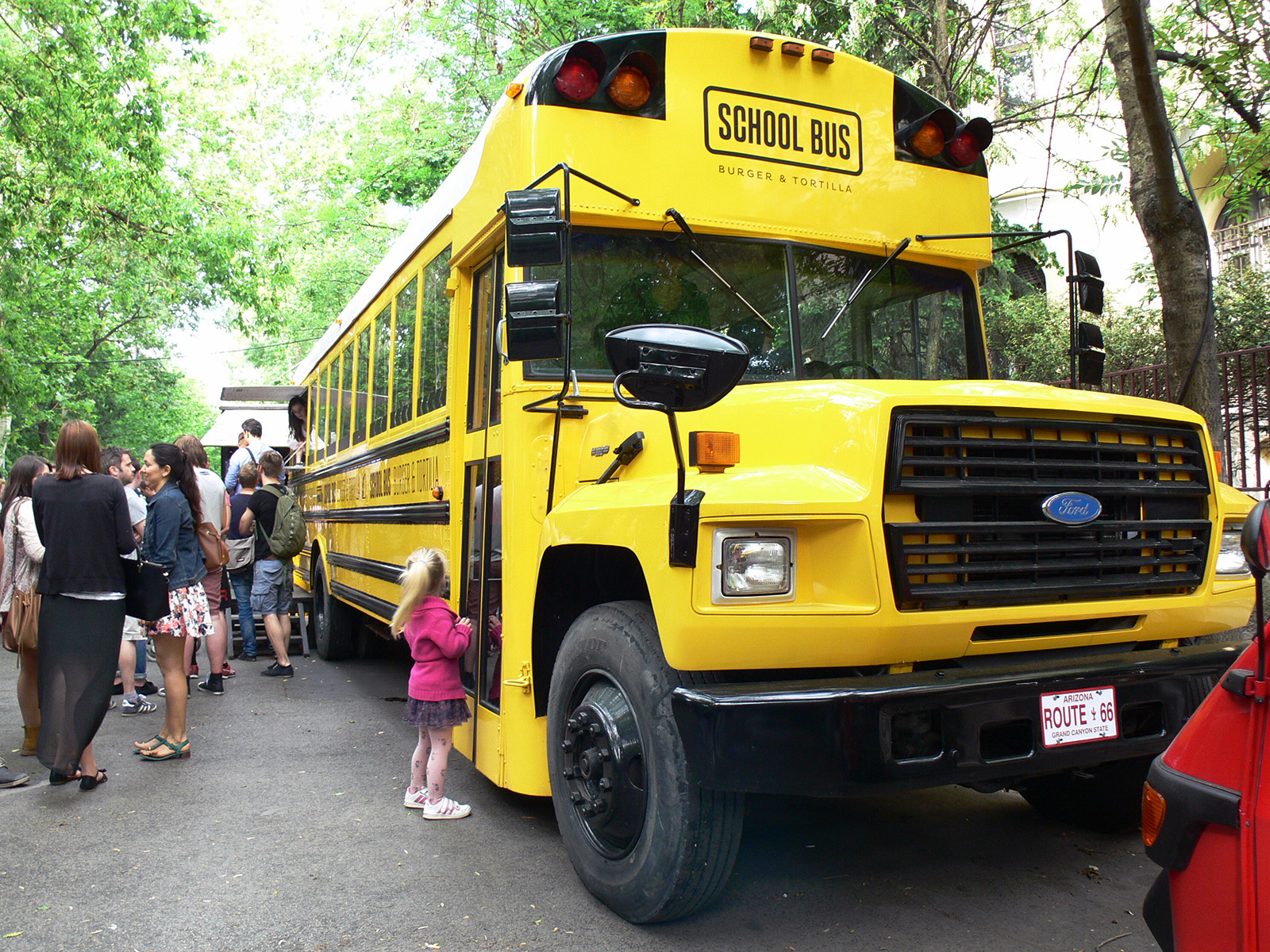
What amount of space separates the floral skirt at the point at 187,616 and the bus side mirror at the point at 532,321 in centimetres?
314

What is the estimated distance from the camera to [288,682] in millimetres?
7875

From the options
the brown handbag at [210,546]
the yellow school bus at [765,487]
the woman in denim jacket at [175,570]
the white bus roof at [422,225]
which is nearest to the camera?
the yellow school bus at [765,487]

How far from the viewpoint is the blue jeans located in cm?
866

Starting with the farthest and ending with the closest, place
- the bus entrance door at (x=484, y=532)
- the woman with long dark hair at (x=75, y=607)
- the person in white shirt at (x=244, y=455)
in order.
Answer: the person in white shirt at (x=244, y=455) < the woman with long dark hair at (x=75, y=607) < the bus entrance door at (x=484, y=532)

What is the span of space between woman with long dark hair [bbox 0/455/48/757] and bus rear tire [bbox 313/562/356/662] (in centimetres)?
313

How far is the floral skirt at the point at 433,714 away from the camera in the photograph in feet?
14.0

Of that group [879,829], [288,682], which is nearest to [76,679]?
[288,682]

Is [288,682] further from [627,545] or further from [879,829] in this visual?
[627,545]

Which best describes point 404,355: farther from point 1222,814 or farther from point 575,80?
point 1222,814

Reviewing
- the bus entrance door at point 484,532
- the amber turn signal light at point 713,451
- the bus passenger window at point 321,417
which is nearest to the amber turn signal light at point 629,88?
the bus entrance door at point 484,532

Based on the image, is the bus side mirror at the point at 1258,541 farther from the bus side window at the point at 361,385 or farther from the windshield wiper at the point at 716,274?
the bus side window at the point at 361,385

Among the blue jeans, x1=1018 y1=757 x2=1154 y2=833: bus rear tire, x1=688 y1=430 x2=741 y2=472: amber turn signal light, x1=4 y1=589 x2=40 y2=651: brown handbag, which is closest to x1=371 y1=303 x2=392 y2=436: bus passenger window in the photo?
x1=4 y1=589 x2=40 y2=651: brown handbag

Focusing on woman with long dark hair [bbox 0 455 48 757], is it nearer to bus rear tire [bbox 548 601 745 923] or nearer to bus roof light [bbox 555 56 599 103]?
bus rear tire [bbox 548 601 745 923]

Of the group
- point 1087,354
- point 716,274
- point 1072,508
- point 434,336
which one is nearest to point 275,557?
point 434,336
